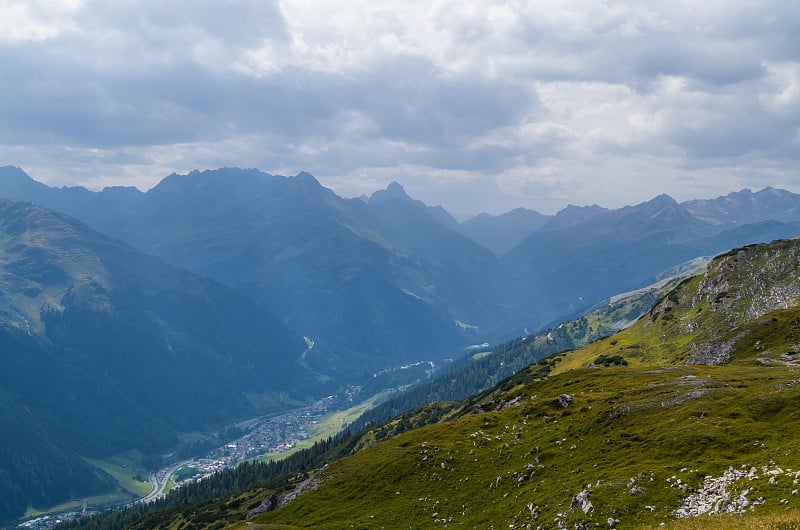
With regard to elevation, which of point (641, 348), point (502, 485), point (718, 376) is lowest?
point (641, 348)

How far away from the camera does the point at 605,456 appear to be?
62.4 m

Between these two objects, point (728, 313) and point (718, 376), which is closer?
point (718, 376)

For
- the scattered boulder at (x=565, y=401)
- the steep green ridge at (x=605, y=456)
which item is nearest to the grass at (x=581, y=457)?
Result: the steep green ridge at (x=605, y=456)

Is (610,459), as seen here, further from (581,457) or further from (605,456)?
(581,457)

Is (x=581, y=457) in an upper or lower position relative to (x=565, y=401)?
upper

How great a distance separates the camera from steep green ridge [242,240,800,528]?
4847cm

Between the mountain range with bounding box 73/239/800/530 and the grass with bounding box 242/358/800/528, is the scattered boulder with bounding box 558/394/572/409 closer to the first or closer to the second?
the mountain range with bounding box 73/239/800/530

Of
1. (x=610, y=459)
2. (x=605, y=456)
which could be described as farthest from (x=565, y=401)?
(x=610, y=459)

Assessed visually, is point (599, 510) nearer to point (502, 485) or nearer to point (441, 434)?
point (502, 485)

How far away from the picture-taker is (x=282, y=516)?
288ft

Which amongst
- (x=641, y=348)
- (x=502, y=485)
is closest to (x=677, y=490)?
(x=502, y=485)

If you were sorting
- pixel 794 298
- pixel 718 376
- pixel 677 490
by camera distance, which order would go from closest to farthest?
pixel 677 490 < pixel 718 376 < pixel 794 298

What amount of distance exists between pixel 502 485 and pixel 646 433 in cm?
1867

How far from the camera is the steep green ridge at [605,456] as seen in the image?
4847 centimetres
